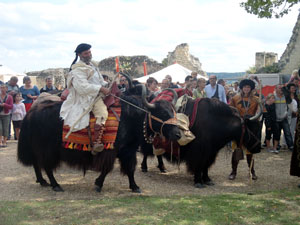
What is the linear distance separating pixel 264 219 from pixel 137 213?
5.42 ft

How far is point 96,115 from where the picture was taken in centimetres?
556

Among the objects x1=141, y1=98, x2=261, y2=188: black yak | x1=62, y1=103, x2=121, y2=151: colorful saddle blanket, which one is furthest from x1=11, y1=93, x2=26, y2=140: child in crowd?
x1=141, y1=98, x2=261, y2=188: black yak

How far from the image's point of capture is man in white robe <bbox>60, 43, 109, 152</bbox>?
554cm

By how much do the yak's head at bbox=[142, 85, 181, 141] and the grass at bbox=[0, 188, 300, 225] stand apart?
3.39 feet

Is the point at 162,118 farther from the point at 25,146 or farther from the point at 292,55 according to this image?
the point at 292,55

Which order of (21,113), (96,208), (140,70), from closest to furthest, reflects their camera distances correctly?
(96,208)
(21,113)
(140,70)

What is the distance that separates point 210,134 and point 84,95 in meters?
2.37

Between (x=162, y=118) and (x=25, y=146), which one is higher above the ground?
(x=162, y=118)

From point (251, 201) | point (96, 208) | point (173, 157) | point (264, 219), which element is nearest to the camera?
point (264, 219)

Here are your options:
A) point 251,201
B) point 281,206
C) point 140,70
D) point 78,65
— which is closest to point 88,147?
point 78,65

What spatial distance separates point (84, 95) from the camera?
5.64 meters

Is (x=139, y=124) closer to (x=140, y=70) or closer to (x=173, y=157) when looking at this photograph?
(x=173, y=157)

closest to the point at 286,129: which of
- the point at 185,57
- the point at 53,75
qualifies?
the point at 53,75

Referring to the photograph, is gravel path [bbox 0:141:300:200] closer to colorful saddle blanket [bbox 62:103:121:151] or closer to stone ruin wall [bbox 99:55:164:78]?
colorful saddle blanket [bbox 62:103:121:151]
